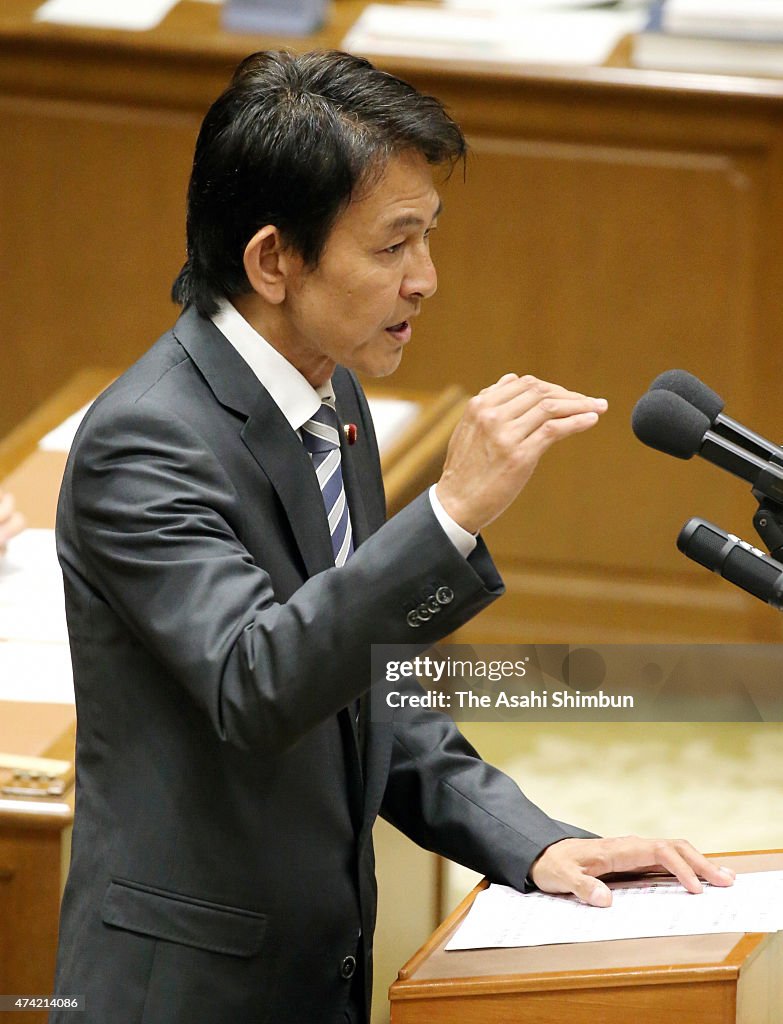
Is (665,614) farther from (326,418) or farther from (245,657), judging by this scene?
(245,657)

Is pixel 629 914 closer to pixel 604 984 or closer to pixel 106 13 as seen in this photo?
pixel 604 984

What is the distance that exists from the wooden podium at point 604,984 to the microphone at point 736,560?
306 mm

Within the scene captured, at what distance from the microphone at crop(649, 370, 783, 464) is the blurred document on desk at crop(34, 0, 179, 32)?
3165mm

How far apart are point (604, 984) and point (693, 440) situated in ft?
1.50

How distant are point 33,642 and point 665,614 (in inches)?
87.7

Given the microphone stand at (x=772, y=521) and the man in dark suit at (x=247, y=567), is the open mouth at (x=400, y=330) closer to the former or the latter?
the man in dark suit at (x=247, y=567)

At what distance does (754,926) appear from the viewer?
147cm

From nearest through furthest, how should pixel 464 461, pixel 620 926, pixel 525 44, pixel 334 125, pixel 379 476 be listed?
pixel 464 461 < pixel 620 926 < pixel 334 125 < pixel 379 476 < pixel 525 44

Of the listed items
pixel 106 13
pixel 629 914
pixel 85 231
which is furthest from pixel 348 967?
pixel 106 13

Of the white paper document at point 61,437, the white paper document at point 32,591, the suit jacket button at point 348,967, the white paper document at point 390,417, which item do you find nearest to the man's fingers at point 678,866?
the suit jacket button at point 348,967

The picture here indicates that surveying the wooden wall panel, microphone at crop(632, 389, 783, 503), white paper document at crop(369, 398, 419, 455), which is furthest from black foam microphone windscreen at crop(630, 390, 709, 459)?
the wooden wall panel

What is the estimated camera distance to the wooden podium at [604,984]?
1.36 m

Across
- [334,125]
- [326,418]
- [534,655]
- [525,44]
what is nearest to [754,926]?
[534,655]

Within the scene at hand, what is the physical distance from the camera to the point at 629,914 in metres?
1.56
